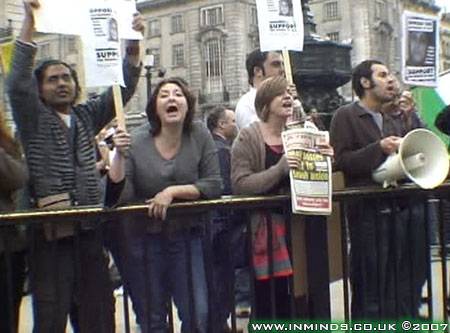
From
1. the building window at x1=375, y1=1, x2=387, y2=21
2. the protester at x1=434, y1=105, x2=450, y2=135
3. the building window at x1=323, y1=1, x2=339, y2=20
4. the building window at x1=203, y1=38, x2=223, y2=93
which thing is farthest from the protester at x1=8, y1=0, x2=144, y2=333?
the building window at x1=323, y1=1, x2=339, y2=20

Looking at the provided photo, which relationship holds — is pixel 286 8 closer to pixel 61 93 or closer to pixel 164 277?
pixel 61 93

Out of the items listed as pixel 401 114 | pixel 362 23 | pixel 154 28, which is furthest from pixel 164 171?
pixel 154 28

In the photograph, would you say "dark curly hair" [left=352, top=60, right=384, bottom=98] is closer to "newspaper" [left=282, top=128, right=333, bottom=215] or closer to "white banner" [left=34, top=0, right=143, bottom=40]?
"newspaper" [left=282, top=128, right=333, bottom=215]

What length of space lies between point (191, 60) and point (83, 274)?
2784 inches

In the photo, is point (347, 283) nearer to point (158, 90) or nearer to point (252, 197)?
point (252, 197)

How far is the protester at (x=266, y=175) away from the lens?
4.46 m

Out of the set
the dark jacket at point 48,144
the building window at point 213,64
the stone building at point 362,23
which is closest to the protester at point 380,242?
the dark jacket at point 48,144

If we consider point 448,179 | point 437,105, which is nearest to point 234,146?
point 448,179

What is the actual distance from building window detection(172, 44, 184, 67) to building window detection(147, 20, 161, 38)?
2518 millimetres

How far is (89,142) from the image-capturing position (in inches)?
185

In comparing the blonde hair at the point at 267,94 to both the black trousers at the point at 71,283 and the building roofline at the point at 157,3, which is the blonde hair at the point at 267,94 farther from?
the building roofline at the point at 157,3

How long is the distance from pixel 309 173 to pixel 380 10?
218 ft

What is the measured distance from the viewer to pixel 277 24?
5.34 metres

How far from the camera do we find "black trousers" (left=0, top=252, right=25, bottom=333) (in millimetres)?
4168
